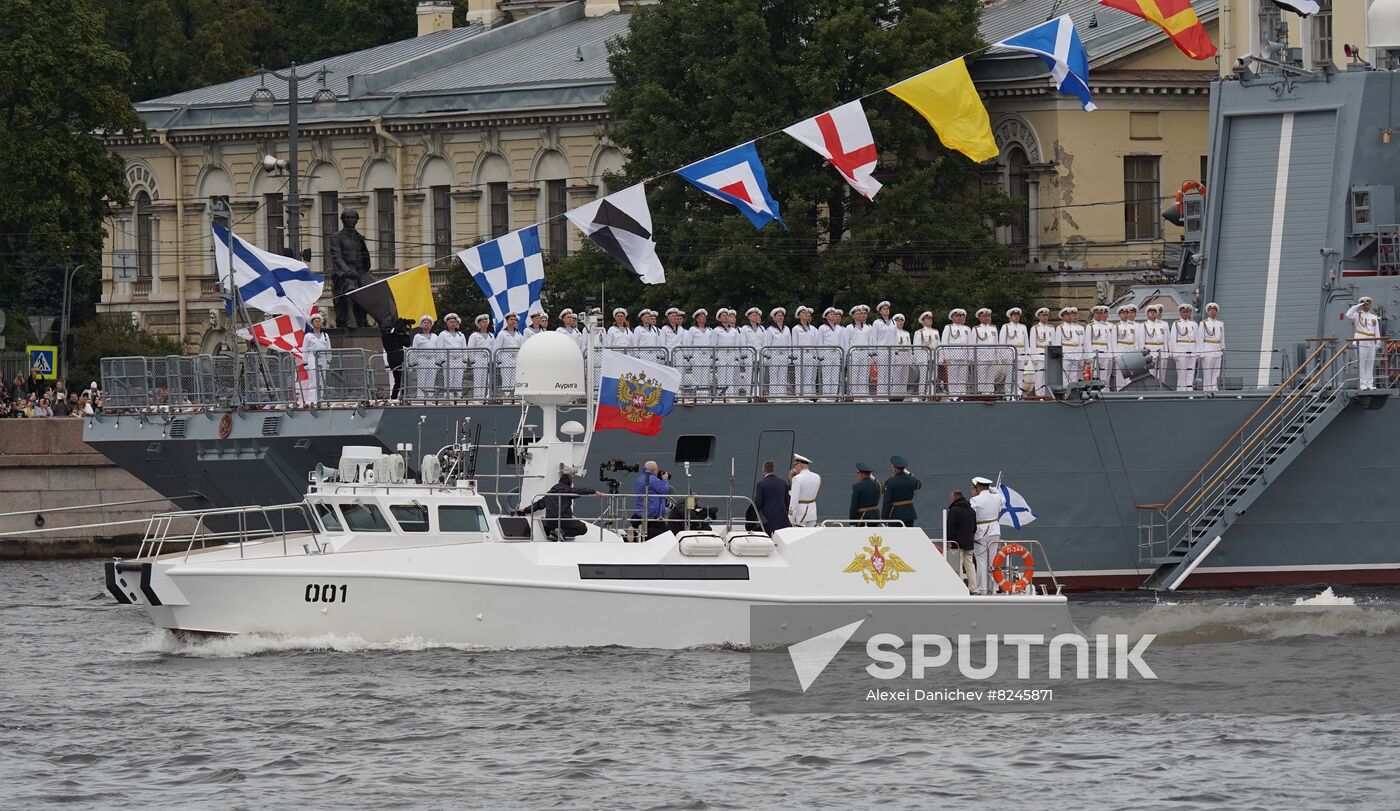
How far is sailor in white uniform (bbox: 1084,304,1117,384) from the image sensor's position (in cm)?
3844

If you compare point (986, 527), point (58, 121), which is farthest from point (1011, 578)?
point (58, 121)

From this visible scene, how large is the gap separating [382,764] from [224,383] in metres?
16.6

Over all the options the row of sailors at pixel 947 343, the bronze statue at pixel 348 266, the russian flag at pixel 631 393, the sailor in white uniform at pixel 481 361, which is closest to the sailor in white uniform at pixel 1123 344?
the row of sailors at pixel 947 343

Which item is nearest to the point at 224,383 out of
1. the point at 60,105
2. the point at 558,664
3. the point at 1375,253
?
the point at 558,664

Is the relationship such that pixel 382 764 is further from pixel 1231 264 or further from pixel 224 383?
pixel 1231 264

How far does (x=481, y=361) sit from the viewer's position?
38.5 metres

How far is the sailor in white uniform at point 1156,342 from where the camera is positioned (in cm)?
3834

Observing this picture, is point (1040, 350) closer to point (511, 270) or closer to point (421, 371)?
point (511, 270)

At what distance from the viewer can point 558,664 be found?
2845cm

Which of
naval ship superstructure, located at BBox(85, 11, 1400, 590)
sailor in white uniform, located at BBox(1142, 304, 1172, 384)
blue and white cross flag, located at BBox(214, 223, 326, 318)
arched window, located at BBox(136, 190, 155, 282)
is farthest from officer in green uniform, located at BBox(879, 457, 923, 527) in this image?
arched window, located at BBox(136, 190, 155, 282)

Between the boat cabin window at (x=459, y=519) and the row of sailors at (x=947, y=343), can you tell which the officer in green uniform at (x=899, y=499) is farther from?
the row of sailors at (x=947, y=343)

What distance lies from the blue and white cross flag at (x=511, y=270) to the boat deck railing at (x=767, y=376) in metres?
0.72

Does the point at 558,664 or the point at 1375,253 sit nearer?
the point at 558,664

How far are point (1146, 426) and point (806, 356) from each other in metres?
4.75
